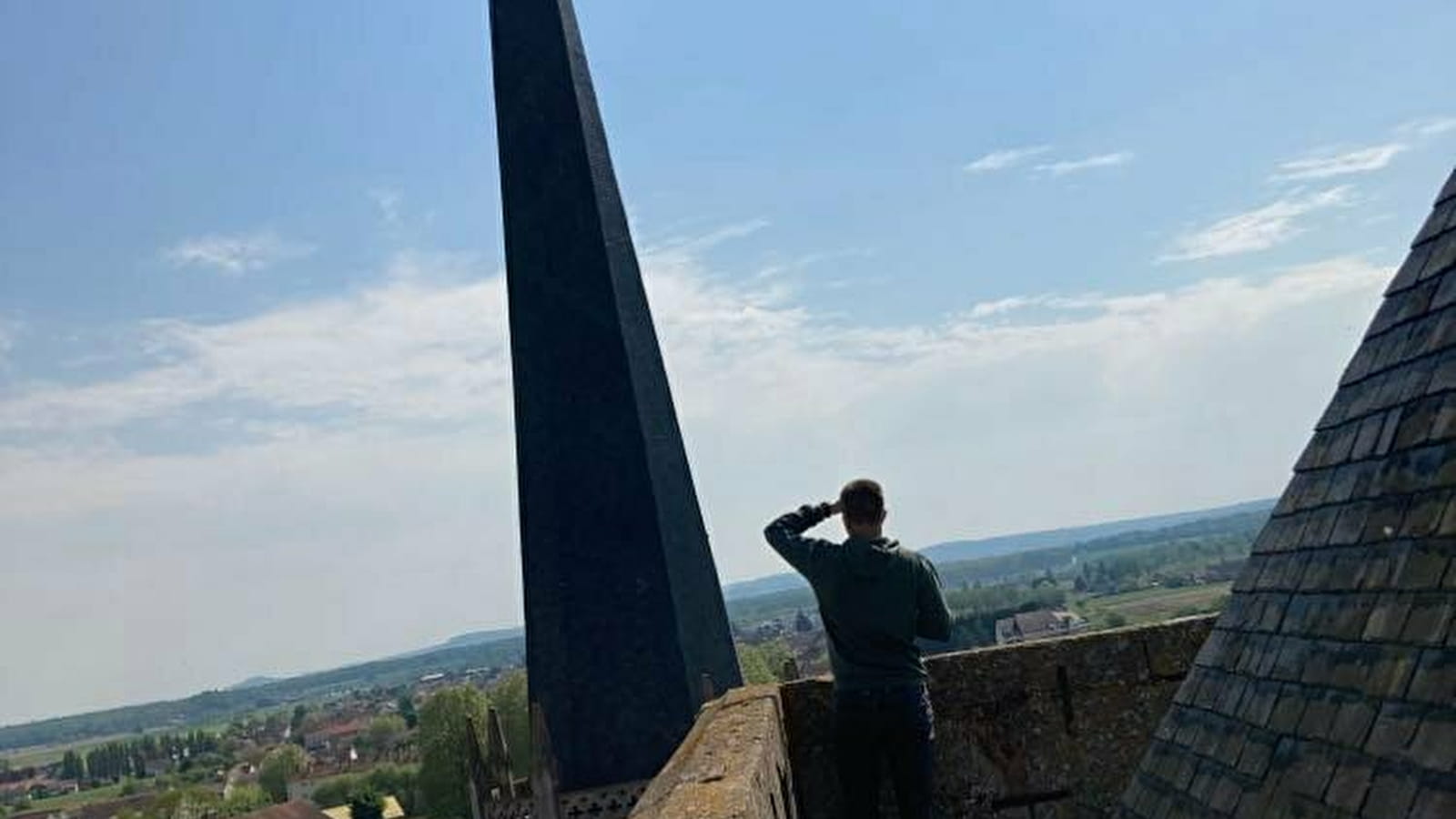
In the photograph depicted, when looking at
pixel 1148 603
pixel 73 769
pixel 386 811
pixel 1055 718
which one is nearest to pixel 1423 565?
pixel 1055 718

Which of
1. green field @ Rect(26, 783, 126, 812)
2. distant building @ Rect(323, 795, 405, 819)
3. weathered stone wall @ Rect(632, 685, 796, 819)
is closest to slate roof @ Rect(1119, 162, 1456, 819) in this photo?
weathered stone wall @ Rect(632, 685, 796, 819)

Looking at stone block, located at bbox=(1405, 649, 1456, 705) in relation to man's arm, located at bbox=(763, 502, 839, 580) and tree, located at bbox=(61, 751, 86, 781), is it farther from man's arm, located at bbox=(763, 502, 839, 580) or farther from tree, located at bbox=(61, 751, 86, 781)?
tree, located at bbox=(61, 751, 86, 781)

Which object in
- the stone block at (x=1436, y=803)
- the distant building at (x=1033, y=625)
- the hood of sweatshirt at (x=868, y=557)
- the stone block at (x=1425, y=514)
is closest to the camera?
the stone block at (x=1436, y=803)

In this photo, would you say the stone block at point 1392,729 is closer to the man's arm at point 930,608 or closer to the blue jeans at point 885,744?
the man's arm at point 930,608

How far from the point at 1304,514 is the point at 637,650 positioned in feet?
54.4

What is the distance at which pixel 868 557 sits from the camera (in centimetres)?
531

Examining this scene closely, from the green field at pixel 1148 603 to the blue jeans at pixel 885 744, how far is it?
331 feet

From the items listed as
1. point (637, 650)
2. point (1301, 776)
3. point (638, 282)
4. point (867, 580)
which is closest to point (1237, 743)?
point (1301, 776)

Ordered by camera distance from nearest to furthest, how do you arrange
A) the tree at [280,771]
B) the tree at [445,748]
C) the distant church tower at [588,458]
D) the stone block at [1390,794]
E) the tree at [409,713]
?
the stone block at [1390,794]
the distant church tower at [588,458]
the tree at [445,748]
the tree at [280,771]
the tree at [409,713]

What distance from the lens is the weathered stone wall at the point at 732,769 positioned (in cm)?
385

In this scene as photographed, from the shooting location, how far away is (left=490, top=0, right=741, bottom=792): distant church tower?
19828mm

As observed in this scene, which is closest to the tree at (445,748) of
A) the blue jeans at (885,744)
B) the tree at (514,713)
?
the tree at (514,713)

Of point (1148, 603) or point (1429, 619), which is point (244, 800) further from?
point (1429, 619)

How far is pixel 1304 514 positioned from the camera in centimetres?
391
